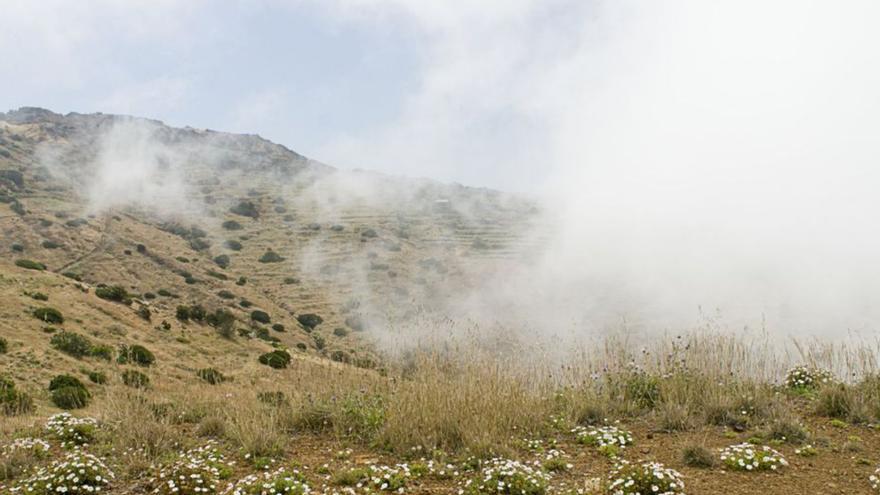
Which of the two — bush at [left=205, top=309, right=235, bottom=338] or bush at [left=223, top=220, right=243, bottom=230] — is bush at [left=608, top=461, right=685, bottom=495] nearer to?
bush at [left=205, top=309, right=235, bottom=338]

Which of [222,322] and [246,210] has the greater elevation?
[246,210]

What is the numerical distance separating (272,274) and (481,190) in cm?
7074

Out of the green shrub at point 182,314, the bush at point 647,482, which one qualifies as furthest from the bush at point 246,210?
the bush at point 647,482

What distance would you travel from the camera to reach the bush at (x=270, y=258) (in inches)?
2548

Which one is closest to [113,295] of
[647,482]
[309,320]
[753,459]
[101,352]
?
[101,352]

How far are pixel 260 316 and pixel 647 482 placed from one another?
4408cm

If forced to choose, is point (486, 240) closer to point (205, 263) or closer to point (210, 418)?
point (205, 263)

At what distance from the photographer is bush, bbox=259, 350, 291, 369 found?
30000 mm

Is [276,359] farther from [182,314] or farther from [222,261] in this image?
[222,261]

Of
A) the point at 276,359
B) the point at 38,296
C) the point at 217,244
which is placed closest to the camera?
the point at 276,359

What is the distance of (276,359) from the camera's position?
3014cm

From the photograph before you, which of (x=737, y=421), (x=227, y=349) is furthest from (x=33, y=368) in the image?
(x=737, y=421)

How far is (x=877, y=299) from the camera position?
43.1 m

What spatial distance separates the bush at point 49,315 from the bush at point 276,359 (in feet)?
31.4
